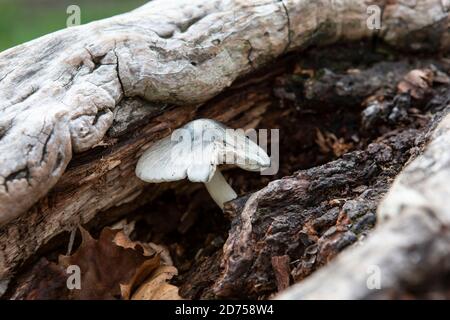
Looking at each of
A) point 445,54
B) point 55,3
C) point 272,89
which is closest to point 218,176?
point 272,89

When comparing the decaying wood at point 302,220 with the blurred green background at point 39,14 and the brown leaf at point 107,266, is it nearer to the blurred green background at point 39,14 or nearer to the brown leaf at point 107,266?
the brown leaf at point 107,266

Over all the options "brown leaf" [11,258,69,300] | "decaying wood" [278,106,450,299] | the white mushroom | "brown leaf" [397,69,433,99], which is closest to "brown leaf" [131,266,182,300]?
"brown leaf" [11,258,69,300]

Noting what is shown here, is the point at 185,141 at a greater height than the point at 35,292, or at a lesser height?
greater

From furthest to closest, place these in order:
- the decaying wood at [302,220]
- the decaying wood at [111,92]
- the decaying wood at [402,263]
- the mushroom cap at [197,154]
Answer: the mushroom cap at [197,154]
the decaying wood at [111,92]
the decaying wood at [302,220]
the decaying wood at [402,263]

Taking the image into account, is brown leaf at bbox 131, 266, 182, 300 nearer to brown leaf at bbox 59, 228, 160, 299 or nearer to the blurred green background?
brown leaf at bbox 59, 228, 160, 299

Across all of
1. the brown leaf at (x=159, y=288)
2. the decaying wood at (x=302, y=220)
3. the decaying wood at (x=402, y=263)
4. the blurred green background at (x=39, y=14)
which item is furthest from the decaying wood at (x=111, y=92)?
the blurred green background at (x=39, y=14)

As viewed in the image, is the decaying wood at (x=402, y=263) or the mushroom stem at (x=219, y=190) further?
the mushroom stem at (x=219, y=190)

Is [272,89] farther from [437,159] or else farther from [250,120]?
[437,159]
